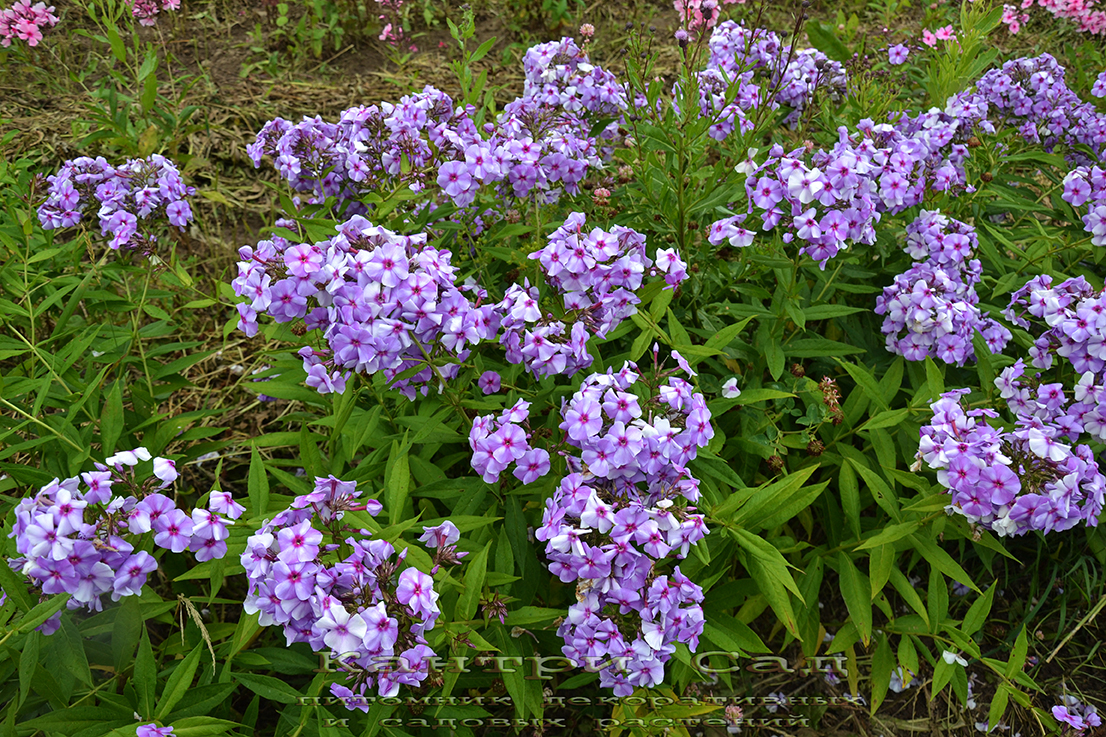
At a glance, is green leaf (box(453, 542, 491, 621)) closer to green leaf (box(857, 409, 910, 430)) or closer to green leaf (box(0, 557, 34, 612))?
green leaf (box(0, 557, 34, 612))

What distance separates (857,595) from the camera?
2865 millimetres

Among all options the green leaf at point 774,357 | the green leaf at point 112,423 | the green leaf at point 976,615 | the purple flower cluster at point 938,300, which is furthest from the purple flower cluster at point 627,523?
the green leaf at point 112,423

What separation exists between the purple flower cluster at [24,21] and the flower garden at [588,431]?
165cm

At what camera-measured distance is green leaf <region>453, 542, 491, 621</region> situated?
7.68 ft

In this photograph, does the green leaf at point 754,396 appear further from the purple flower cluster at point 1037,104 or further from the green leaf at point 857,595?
the purple flower cluster at point 1037,104

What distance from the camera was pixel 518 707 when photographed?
95.1 inches

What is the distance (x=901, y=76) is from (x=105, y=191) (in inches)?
177

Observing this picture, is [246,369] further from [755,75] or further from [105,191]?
[755,75]

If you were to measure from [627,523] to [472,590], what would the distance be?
60 cm

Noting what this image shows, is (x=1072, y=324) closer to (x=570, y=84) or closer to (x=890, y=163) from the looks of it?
(x=890, y=163)

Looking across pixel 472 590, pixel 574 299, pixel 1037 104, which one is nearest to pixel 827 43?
pixel 1037 104

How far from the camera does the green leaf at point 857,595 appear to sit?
9.16 feet

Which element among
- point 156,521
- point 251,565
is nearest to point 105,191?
point 156,521

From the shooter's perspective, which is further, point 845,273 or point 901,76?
point 901,76
